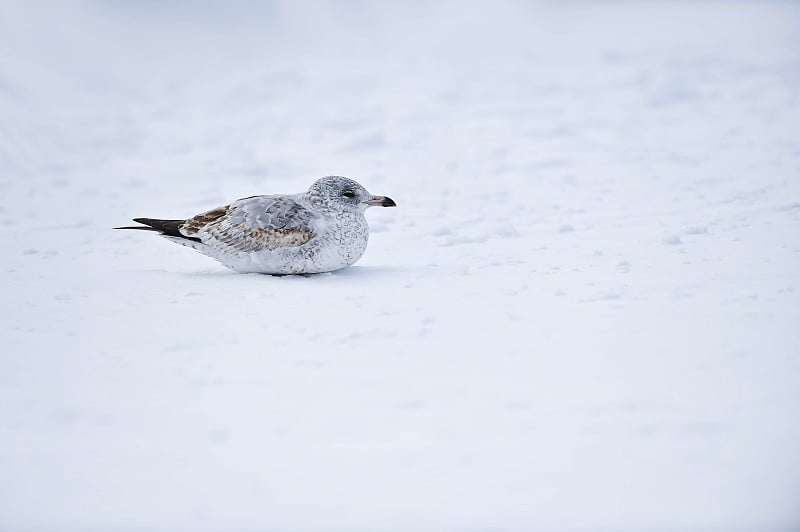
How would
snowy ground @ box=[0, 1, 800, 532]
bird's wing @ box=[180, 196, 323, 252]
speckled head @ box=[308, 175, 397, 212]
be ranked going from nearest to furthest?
1. snowy ground @ box=[0, 1, 800, 532]
2. bird's wing @ box=[180, 196, 323, 252]
3. speckled head @ box=[308, 175, 397, 212]

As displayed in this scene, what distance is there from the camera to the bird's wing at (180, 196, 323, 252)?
19.3 feet

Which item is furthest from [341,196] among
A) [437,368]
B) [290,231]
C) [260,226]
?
[437,368]

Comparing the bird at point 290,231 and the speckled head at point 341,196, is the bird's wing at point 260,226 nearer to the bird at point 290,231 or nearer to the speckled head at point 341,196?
the bird at point 290,231

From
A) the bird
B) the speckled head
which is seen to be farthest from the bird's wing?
the speckled head

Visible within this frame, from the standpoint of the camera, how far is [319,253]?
5.90 meters

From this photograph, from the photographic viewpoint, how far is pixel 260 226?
19.5ft

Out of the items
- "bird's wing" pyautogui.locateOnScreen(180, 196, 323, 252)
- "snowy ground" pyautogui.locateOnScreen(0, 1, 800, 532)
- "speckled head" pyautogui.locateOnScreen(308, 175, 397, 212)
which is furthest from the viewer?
"speckled head" pyautogui.locateOnScreen(308, 175, 397, 212)

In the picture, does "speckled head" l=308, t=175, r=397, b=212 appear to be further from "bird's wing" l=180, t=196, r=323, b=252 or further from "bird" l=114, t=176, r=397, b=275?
"bird's wing" l=180, t=196, r=323, b=252

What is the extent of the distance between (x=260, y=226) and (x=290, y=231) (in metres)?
0.23

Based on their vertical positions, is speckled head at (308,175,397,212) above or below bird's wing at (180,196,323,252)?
above

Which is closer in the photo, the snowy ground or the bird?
the snowy ground

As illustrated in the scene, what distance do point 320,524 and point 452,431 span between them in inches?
29.2

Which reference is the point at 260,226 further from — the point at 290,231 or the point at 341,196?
the point at 341,196

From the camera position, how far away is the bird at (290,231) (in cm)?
589
